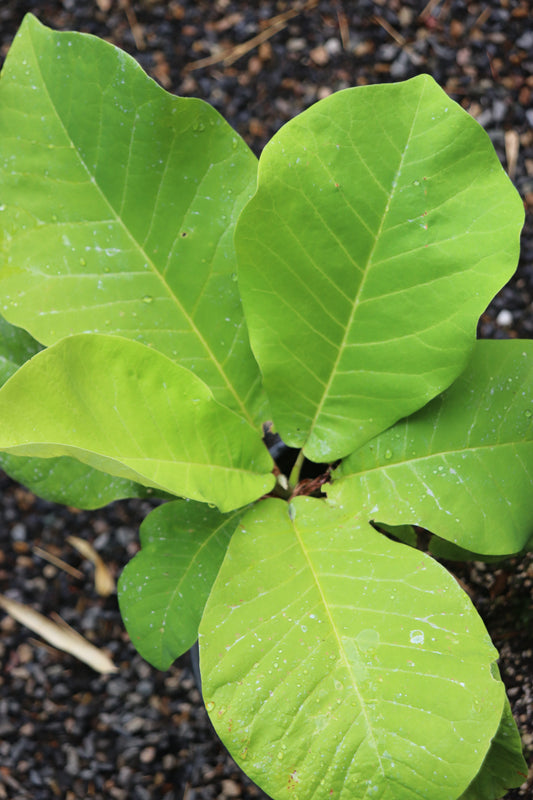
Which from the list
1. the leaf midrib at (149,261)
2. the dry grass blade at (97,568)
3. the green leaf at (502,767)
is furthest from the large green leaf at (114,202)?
the dry grass blade at (97,568)

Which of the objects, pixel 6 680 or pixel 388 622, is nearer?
pixel 388 622

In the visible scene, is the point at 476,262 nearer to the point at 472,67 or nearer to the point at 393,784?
the point at 393,784

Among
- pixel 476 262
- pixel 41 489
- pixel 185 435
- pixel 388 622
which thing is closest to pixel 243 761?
pixel 388 622

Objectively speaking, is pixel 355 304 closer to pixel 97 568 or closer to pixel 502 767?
pixel 502 767

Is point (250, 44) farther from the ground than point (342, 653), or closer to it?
farther from the ground

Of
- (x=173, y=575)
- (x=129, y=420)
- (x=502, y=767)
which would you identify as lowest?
(x=502, y=767)

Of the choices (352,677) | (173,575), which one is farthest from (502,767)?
(173,575)
